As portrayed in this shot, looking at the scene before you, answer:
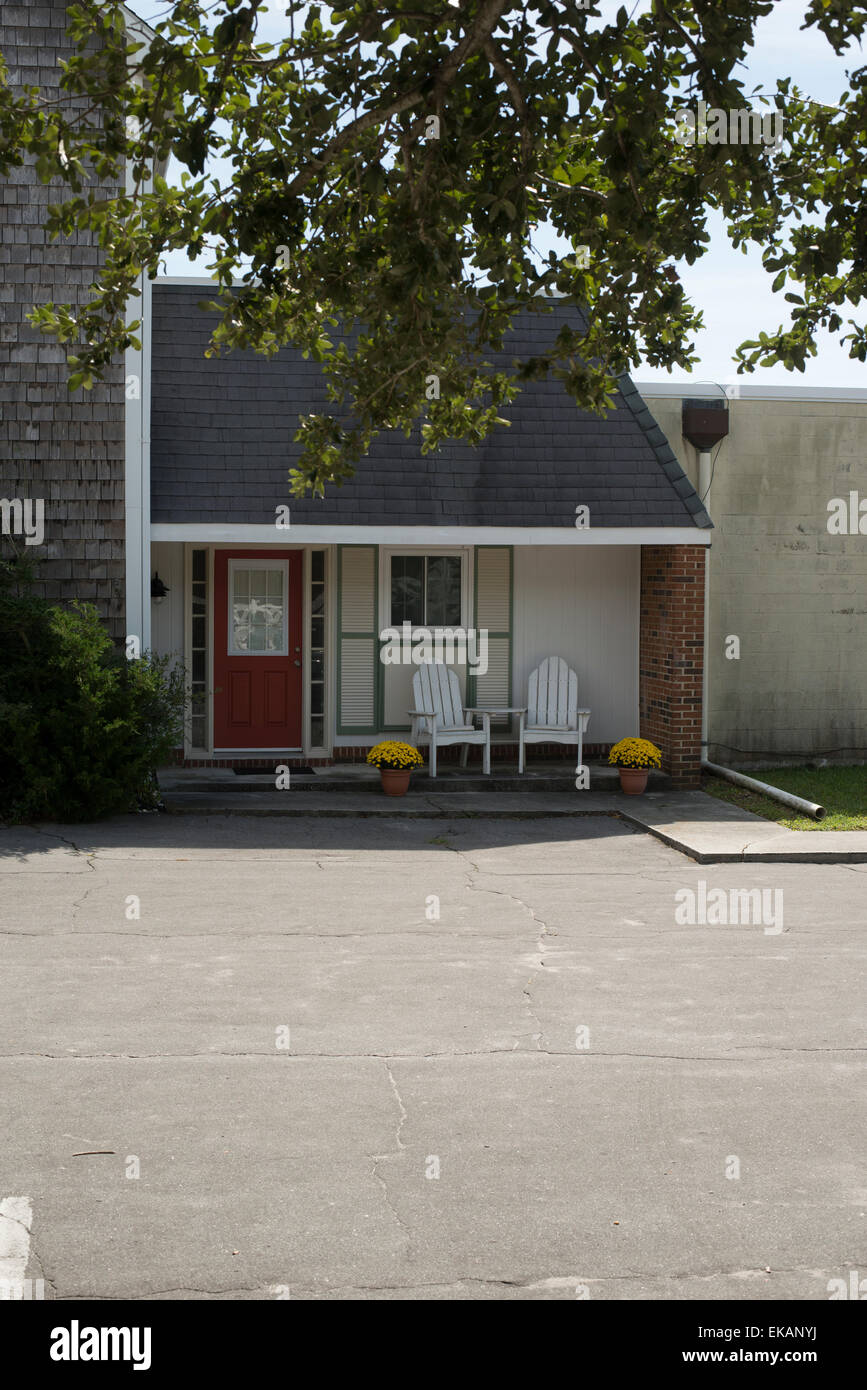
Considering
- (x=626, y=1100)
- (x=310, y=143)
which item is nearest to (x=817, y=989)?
(x=626, y=1100)

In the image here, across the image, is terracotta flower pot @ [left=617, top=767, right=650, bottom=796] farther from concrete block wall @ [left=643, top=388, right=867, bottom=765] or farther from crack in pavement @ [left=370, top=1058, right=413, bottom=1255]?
crack in pavement @ [left=370, top=1058, right=413, bottom=1255]

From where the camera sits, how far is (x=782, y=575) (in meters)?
16.2

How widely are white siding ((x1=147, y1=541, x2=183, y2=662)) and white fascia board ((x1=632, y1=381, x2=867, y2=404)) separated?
5.56m

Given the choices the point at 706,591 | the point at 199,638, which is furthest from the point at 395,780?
the point at 706,591

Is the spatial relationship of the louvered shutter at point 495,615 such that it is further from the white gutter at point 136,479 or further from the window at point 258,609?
the white gutter at point 136,479

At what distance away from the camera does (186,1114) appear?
557 cm

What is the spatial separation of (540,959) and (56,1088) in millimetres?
3203

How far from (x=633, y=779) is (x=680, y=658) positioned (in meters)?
1.37

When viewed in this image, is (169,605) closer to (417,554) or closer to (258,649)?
(258,649)

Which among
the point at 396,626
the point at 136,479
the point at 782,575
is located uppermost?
the point at 136,479

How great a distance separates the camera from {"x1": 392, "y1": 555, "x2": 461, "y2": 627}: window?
50.8 feet

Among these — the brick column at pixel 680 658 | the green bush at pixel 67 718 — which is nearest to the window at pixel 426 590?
the brick column at pixel 680 658

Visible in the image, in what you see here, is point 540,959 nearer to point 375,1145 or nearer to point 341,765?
point 375,1145

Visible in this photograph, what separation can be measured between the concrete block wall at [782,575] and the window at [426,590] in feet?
9.79
